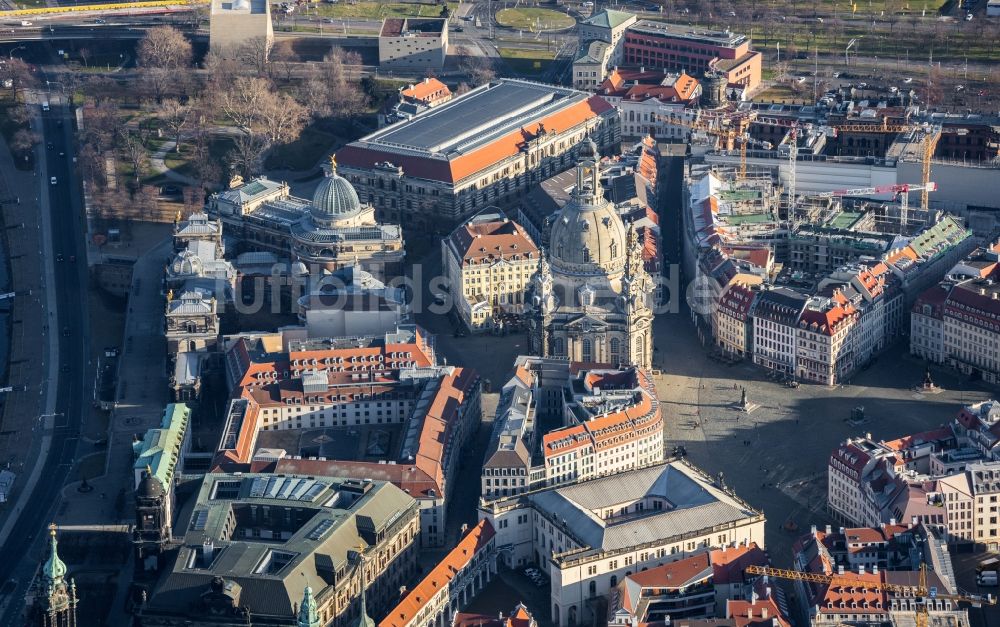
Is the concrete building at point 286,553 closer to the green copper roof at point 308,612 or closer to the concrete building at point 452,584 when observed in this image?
the green copper roof at point 308,612

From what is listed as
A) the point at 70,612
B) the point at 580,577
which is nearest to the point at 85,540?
the point at 70,612

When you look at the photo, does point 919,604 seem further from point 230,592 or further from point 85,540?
point 85,540

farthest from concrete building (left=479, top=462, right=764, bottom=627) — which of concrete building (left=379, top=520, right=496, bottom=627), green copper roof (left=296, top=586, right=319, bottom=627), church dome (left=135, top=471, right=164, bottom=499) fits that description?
church dome (left=135, top=471, right=164, bottom=499)

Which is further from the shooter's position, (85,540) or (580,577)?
(85,540)

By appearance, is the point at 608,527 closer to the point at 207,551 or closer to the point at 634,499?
the point at 634,499

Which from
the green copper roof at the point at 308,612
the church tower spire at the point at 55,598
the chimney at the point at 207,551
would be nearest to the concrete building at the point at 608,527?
the green copper roof at the point at 308,612
